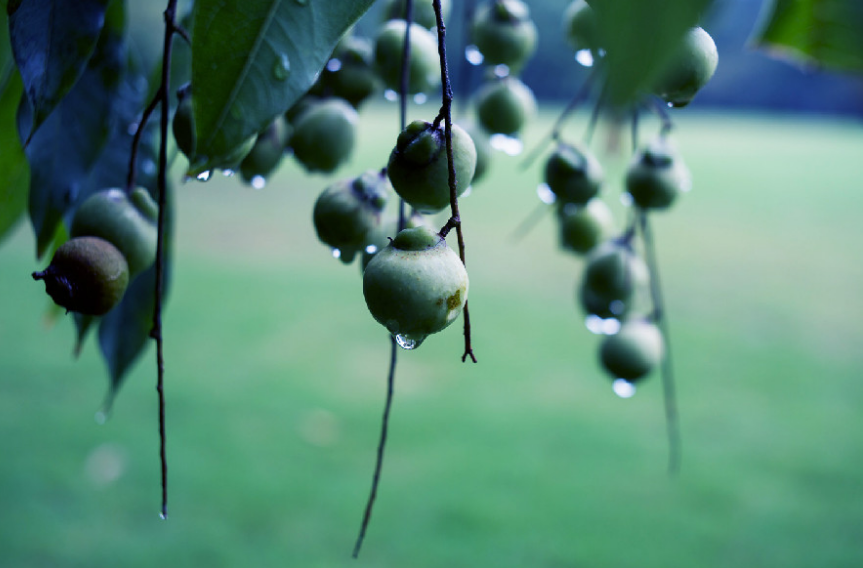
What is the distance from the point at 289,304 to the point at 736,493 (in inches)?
94.4

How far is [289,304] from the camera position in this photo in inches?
162

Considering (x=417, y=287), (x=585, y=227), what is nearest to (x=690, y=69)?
(x=417, y=287)

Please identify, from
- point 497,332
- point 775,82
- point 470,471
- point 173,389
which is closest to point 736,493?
point 470,471

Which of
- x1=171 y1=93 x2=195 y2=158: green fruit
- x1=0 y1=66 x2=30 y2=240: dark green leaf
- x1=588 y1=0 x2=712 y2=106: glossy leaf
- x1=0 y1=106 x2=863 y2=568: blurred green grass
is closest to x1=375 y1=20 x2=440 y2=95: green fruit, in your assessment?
x1=171 y1=93 x2=195 y2=158: green fruit

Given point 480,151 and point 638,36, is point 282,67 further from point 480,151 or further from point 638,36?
point 480,151

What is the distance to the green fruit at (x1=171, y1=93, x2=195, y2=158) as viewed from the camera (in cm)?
46

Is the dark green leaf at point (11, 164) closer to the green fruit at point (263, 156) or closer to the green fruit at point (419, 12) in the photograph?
the green fruit at point (263, 156)

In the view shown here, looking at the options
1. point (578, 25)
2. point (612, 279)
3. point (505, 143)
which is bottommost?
point (612, 279)

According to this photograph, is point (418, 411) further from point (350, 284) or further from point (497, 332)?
point (350, 284)

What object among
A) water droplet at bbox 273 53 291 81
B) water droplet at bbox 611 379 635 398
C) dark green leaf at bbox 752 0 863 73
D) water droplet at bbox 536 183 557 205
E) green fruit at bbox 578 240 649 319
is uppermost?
dark green leaf at bbox 752 0 863 73

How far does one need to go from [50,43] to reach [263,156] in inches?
6.2

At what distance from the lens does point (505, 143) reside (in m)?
0.67

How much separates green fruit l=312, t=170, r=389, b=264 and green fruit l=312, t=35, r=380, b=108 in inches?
5.1

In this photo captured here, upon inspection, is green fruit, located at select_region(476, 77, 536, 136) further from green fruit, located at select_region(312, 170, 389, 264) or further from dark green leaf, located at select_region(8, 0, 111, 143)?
dark green leaf, located at select_region(8, 0, 111, 143)
